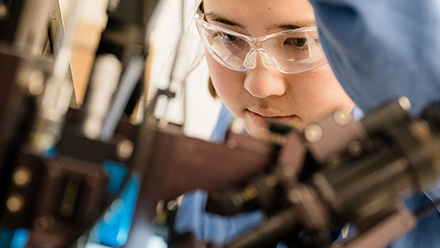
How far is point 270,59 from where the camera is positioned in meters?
0.97

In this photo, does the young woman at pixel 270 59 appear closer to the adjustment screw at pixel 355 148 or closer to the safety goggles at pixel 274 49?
the safety goggles at pixel 274 49

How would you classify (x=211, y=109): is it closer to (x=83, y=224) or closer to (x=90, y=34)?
(x=90, y=34)

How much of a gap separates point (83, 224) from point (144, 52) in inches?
8.7

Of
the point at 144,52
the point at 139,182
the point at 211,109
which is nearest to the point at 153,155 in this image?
the point at 139,182

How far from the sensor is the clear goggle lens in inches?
36.0

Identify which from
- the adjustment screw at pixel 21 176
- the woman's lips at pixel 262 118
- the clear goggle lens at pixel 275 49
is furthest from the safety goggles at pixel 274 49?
the adjustment screw at pixel 21 176

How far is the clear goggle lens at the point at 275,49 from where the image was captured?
914 mm

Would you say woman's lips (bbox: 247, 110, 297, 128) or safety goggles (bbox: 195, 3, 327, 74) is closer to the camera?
safety goggles (bbox: 195, 3, 327, 74)

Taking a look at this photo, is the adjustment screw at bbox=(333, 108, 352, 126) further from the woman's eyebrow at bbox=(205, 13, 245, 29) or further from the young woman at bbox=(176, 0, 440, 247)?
the woman's eyebrow at bbox=(205, 13, 245, 29)

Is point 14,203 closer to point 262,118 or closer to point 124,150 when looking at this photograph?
point 124,150

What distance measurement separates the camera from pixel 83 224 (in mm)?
417

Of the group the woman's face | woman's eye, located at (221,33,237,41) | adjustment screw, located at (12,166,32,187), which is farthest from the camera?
woman's eye, located at (221,33,237,41)

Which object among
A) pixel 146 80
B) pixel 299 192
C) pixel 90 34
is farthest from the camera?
pixel 90 34

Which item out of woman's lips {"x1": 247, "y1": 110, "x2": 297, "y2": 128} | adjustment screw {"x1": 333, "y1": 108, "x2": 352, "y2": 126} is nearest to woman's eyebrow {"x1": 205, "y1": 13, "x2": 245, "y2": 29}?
woman's lips {"x1": 247, "y1": 110, "x2": 297, "y2": 128}
